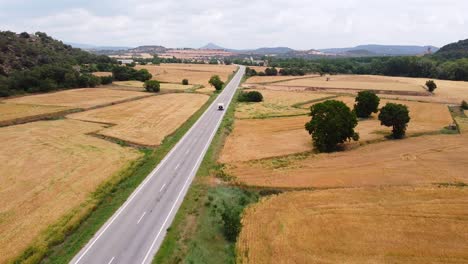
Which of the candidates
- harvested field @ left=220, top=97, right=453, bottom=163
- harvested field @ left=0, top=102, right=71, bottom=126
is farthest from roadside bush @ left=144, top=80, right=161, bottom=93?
harvested field @ left=220, top=97, right=453, bottom=163

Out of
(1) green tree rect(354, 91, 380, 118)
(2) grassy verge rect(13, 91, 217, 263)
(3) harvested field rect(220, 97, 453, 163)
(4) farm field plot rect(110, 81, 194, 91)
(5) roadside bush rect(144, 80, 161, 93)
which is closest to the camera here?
(2) grassy verge rect(13, 91, 217, 263)

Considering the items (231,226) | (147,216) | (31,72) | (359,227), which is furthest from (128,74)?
(359,227)

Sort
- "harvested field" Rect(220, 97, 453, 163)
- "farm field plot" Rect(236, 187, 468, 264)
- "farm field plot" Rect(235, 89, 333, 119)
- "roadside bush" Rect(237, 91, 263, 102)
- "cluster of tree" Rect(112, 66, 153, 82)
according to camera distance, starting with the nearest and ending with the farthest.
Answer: "farm field plot" Rect(236, 187, 468, 264) → "harvested field" Rect(220, 97, 453, 163) → "farm field plot" Rect(235, 89, 333, 119) → "roadside bush" Rect(237, 91, 263, 102) → "cluster of tree" Rect(112, 66, 153, 82)

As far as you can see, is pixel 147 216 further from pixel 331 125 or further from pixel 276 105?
pixel 276 105

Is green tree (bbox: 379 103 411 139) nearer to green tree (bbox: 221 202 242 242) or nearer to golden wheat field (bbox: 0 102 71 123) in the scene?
green tree (bbox: 221 202 242 242)

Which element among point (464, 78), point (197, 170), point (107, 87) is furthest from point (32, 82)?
point (464, 78)
